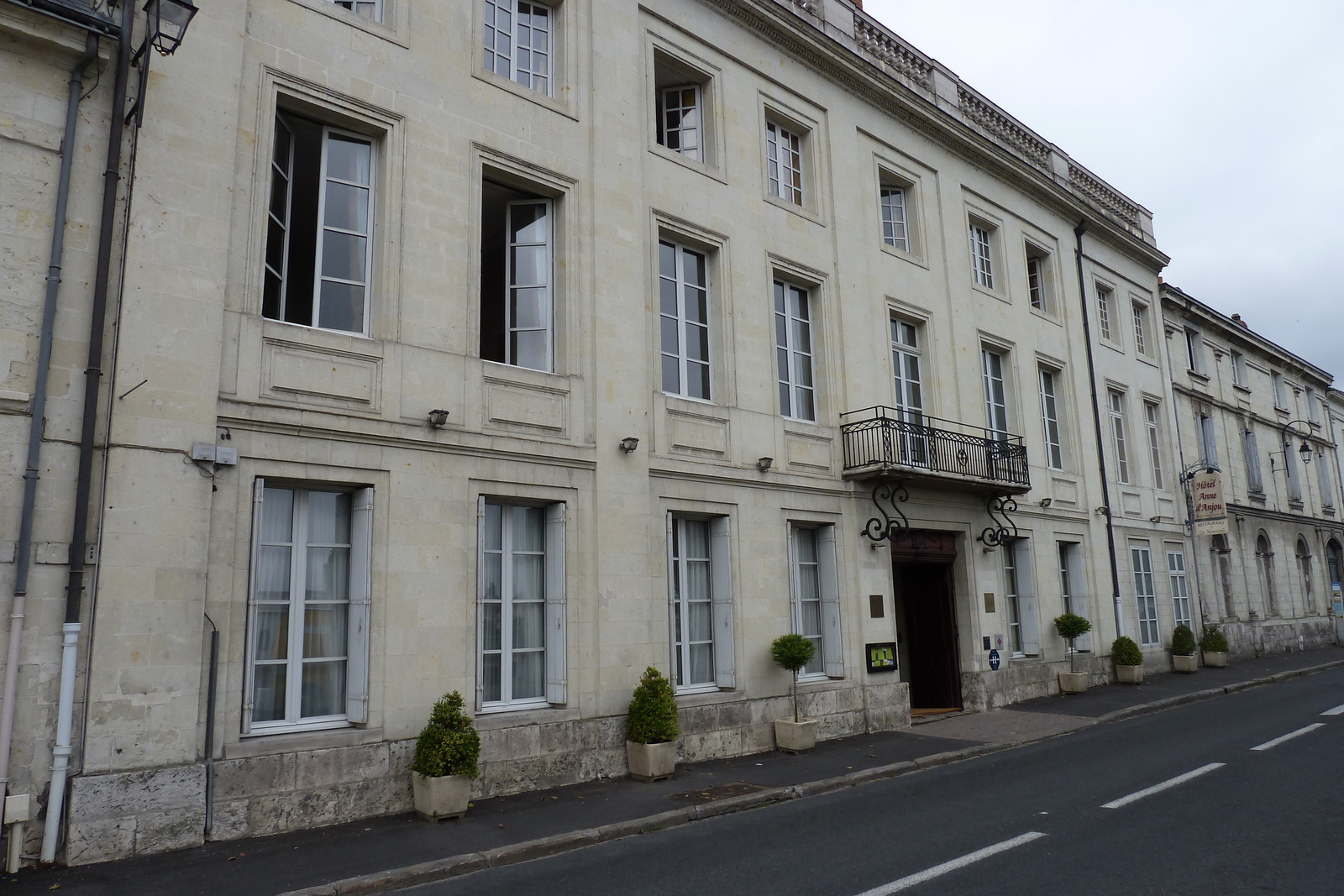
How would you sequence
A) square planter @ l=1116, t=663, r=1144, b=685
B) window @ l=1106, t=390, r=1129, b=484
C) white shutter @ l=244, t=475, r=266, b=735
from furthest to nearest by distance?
window @ l=1106, t=390, r=1129, b=484
square planter @ l=1116, t=663, r=1144, b=685
white shutter @ l=244, t=475, r=266, b=735

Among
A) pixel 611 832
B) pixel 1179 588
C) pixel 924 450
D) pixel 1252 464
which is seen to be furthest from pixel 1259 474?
pixel 611 832

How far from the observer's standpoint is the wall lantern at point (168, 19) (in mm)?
7133

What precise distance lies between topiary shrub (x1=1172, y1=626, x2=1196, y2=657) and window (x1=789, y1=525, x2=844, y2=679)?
1206 centimetres

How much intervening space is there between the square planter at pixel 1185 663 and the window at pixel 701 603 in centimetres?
1435

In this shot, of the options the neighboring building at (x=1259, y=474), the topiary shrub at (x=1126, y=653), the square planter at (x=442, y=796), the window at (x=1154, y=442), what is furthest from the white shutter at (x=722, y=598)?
the neighboring building at (x=1259, y=474)

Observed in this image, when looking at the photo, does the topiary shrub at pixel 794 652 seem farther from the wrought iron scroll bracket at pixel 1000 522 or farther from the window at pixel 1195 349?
the window at pixel 1195 349

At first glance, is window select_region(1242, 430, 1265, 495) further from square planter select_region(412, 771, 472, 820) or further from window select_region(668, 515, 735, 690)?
square planter select_region(412, 771, 472, 820)

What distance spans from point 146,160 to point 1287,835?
35.3 ft

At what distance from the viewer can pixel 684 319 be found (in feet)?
41.0

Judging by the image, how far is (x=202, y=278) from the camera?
806 cm

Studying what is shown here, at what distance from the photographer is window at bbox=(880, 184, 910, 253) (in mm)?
16703

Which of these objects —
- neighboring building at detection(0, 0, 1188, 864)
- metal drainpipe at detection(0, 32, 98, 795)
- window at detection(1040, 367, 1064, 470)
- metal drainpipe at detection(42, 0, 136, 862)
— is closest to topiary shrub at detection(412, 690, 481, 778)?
neighboring building at detection(0, 0, 1188, 864)

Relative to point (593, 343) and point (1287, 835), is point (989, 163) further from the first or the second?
point (1287, 835)

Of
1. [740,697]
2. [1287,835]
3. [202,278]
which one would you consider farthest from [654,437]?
[1287,835]
